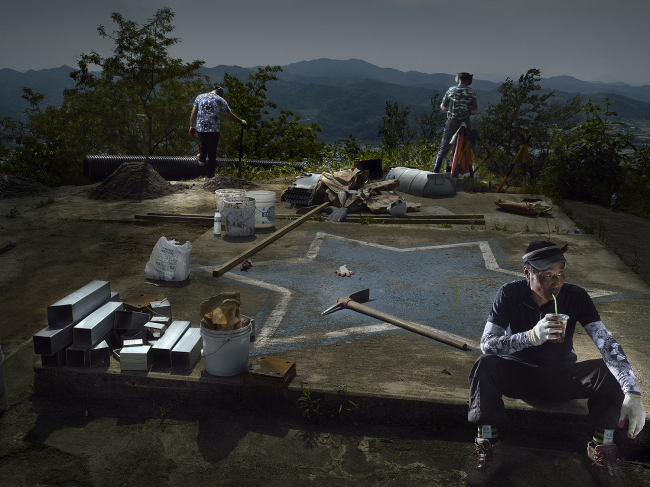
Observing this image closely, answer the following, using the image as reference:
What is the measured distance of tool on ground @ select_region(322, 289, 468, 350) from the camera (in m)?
4.74

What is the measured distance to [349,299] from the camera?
18.6ft

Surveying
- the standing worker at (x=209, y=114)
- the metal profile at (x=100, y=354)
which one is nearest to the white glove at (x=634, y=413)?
the metal profile at (x=100, y=354)

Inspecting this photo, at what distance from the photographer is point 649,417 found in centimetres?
339

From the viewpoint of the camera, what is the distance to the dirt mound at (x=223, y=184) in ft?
43.6

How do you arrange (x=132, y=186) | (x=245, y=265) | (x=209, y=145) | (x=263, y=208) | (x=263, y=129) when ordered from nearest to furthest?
(x=245, y=265), (x=263, y=208), (x=132, y=186), (x=209, y=145), (x=263, y=129)

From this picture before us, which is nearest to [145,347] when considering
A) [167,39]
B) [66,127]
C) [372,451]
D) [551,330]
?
[372,451]

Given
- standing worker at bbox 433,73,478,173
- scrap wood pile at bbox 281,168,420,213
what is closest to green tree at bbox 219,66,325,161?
standing worker at bbox 433,73,478,173

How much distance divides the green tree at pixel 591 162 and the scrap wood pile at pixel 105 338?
12.8 metres

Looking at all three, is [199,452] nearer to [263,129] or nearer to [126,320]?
[126,320]

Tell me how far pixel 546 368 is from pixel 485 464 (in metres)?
0.81

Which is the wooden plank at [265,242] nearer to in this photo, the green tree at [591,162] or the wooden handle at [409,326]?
the wooden handle at [409,326]

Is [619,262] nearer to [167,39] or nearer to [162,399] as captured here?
[162,399]

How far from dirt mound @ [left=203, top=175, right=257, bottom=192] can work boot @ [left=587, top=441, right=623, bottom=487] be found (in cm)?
1134

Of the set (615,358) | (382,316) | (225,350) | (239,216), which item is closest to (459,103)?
A: (239,216)
